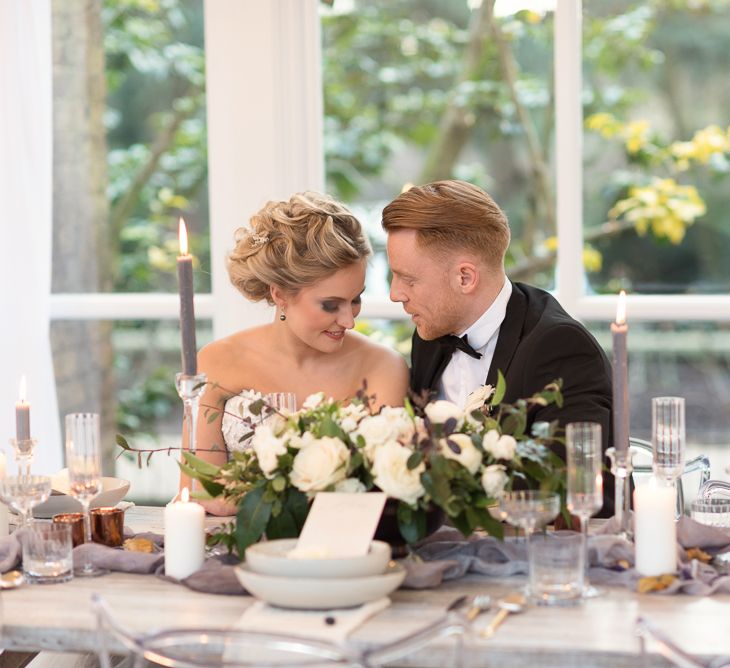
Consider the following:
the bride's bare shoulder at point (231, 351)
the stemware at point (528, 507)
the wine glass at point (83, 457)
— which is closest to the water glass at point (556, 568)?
the stemware at point (528, 507)

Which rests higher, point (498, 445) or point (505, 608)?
point (498, 445)

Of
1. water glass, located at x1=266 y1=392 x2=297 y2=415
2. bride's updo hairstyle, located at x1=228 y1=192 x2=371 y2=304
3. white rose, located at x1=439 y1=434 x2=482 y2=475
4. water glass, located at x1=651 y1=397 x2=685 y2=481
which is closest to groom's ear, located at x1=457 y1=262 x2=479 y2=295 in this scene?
bride's updo hairstyle, located at x1=228 y1=192 x2=371 y2=304

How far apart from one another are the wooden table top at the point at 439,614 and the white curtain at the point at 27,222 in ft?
6.75

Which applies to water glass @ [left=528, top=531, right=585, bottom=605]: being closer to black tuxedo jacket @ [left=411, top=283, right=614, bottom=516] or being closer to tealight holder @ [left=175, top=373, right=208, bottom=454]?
tealight holder @ [left=175, top=373, right=208, bottom=454]

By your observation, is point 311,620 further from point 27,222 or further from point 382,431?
point 27,222

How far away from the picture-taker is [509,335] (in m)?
2.93

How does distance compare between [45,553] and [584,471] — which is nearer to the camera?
[584,471]

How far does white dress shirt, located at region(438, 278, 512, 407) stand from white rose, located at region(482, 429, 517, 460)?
1065 millimetres

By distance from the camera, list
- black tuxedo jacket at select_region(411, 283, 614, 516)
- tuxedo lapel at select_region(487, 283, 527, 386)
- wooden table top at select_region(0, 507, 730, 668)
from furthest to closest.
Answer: tuxedo lapel at select_region(487, 283, 527, 386), black tuxedo jacket at select_region(411, 283, 614, 516), wooden table top at select_region(0, 507, 730, 668)

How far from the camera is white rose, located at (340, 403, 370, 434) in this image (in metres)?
1.98

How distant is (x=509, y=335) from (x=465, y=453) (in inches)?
42.0

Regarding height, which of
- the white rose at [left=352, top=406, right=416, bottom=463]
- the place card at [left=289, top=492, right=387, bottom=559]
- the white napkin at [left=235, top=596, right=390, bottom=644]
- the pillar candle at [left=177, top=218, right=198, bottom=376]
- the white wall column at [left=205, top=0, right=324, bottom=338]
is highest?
the white wall column at [left=205, top=0, right=324, bottom=338]

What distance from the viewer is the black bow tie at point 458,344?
2971mm

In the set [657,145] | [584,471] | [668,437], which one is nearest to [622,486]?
[668,437]
